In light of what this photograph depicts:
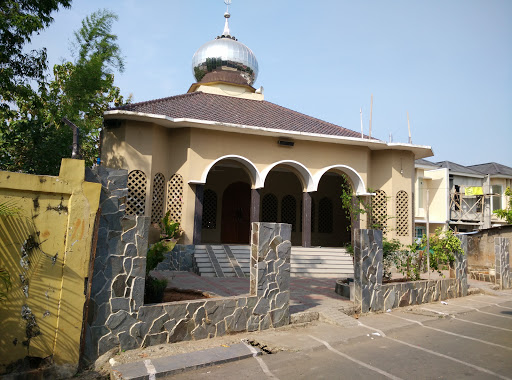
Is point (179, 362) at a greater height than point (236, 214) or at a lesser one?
lesser

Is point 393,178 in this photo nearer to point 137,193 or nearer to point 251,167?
point 251,167

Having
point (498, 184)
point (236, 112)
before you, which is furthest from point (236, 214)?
point (498, 184)

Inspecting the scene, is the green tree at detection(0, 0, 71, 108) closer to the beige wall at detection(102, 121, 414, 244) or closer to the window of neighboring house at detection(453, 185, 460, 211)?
the beige wall at detection(102, 121, 414, 244)

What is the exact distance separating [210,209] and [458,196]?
1686cm

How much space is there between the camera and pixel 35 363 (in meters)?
3.92

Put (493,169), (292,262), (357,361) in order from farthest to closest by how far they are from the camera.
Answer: (493,169), (292,262), (357,361)

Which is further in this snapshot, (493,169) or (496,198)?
(493,169)

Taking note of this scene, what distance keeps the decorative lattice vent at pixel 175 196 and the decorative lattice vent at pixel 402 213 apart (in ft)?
26.7

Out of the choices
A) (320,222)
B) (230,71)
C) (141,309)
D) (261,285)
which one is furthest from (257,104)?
(141,309)

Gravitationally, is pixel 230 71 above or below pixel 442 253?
above

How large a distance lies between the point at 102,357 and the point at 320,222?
14.5m

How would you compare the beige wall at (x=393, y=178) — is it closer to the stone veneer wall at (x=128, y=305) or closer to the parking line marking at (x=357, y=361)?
the parking line marking at (x=357, y=361)

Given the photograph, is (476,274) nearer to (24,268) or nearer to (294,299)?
(294,299)

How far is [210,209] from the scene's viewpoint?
16547 mm
